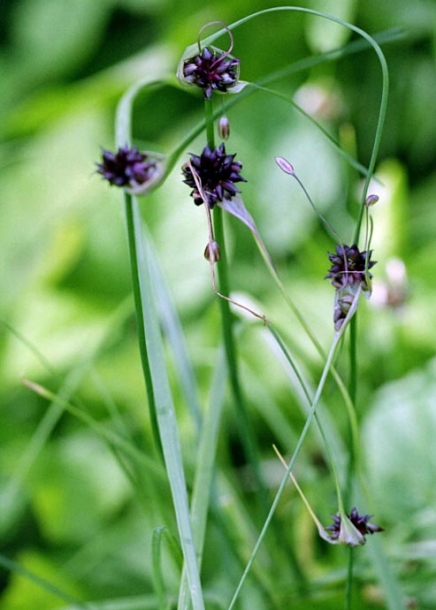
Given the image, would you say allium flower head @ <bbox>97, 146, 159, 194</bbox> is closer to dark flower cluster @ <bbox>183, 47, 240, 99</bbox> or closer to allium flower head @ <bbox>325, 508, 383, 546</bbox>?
dark flower cluster @ <bbox>183, 47, 240, 99</bbox>

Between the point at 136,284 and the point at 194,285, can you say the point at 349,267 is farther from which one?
the point at 194,285

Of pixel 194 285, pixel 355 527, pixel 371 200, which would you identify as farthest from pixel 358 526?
pixel 194 285

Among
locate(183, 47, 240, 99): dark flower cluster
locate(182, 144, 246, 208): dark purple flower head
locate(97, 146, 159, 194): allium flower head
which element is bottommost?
locate(182, 144, 246, 208): dark purple flower head

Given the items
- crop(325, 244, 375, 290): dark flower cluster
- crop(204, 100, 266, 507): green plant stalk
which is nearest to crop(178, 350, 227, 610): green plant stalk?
crop(204, 100, 266, 507): green plant stalk

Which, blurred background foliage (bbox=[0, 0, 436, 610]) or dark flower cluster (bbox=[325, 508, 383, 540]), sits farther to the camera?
blurred background foliage (bbox=[0, 0, 436, 610])

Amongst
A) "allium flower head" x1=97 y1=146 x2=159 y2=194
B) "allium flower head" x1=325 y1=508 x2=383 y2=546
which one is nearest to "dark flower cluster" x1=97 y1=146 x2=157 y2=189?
"allium flower head" x1=97 y1=146 x2=159 y2=194

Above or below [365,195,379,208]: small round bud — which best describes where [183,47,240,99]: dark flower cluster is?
above
